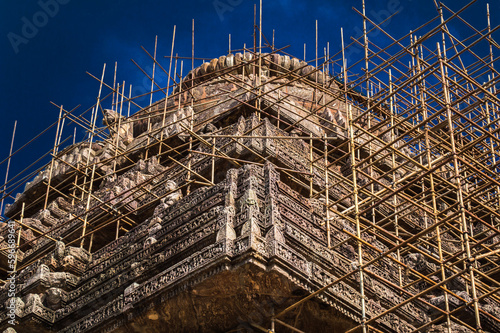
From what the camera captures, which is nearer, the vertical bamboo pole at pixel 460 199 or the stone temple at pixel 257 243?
the vertical bamboo pole at pixel 460 199

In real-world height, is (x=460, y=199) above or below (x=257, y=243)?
above

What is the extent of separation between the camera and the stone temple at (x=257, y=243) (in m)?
17.6

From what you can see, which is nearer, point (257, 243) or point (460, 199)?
point (257, 243)

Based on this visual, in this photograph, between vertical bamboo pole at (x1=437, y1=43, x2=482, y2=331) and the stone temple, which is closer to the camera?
vertical bamboo pole at (x1=437, y1=43, x2=482, y2=331)

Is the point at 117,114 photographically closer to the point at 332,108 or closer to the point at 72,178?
the point at 72,178

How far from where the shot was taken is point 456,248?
2564 centimetres

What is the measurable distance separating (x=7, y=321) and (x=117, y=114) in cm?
1383

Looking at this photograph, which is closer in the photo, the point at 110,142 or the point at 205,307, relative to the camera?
the point at 205,307

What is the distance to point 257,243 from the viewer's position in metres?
17.2

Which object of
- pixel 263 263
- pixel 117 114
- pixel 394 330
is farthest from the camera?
pixel 117 114

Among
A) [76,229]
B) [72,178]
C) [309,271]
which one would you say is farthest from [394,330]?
[72,178]

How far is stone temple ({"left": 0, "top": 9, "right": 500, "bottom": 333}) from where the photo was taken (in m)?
17.6

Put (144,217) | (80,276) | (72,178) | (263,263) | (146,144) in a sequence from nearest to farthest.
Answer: (263,263)
(80,276)
(144,217)
(146,144)
(72,178)

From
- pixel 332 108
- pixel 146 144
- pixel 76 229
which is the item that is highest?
pixel 332 108
